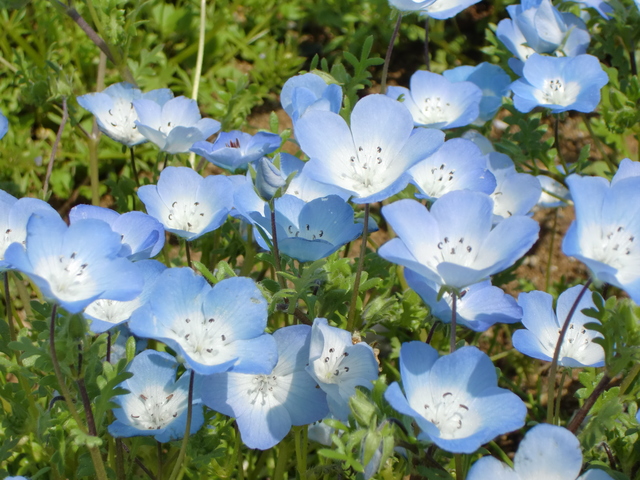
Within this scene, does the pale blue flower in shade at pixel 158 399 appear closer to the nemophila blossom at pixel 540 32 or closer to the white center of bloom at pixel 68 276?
the white center of bloom at pixel 68 276

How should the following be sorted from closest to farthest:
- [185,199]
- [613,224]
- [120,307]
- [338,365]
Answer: [613,224] → [338,365] → [120,307] → [185,199]

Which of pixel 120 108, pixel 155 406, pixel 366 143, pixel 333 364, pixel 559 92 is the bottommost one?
pixel 155 406

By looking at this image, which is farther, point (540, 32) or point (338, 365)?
point (540, 32)

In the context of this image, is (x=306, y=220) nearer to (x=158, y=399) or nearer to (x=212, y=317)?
(x=212, y=317)

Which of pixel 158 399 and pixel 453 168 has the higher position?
pixel 453 168

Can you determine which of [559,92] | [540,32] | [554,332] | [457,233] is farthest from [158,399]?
[540,32]

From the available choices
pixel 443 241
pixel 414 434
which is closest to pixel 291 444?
pixel 414 434

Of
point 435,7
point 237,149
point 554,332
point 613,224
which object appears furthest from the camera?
point 435,7

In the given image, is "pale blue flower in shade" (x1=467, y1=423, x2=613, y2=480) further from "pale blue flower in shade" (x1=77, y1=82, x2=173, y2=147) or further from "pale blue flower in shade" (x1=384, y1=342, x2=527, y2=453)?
"pale blue flower in shade" (x1=77, y1=82, x2=173, y2=147)
